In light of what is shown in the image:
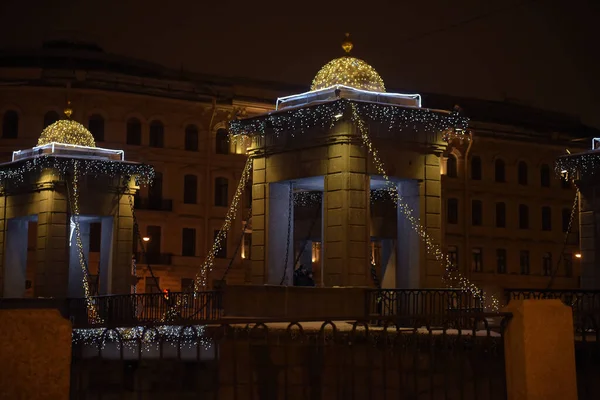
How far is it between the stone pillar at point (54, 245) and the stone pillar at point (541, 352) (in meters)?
21.0

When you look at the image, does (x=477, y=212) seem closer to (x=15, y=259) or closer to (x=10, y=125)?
(x=10, y=125)

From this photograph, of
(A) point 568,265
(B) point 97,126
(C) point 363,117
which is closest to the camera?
(C) point 363,117

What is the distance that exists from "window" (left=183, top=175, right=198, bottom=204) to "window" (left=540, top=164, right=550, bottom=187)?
2414 cm

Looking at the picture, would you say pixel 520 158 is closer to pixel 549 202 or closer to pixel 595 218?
pixel 549 202

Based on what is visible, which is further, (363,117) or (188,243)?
(188,243)

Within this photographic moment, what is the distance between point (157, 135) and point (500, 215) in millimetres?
23509

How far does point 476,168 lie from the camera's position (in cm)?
6309

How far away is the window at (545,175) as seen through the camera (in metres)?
Answer: 65.2

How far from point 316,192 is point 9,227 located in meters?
10.9

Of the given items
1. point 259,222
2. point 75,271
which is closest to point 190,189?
point 75,271

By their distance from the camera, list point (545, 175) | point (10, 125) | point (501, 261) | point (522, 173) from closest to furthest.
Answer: point (10, 125) < point (501, 261) < point (522, 173) < point (545, 175)

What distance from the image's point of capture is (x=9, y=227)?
106 ft

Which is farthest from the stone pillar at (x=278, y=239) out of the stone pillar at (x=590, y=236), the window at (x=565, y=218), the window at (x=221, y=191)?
the window at (x=565, y=218)

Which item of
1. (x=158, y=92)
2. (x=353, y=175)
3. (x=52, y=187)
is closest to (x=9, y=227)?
(x=52, y=187)
